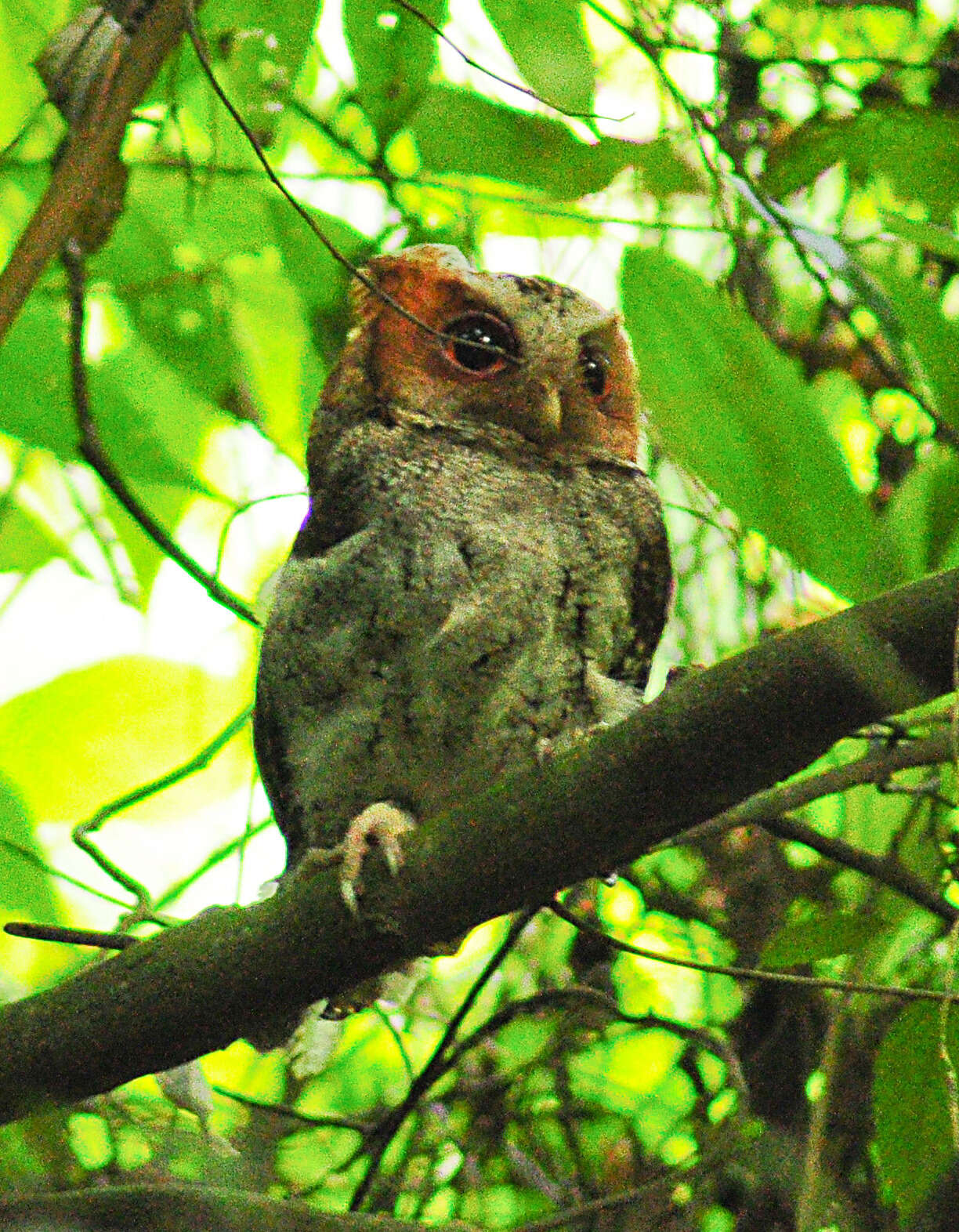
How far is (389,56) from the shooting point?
3.50 ft

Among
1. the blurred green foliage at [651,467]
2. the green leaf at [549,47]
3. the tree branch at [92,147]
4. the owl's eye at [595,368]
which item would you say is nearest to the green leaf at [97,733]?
the blurred green foliage at [651,467]

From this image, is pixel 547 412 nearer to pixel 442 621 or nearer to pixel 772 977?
pixel 442 621

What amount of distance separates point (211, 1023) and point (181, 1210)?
97 mm

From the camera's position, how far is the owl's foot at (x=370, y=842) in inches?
28.9

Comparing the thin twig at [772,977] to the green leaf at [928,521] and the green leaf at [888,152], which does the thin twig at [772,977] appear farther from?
the green leaf at [888,152]

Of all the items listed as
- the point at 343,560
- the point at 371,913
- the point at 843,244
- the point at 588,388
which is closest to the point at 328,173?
the point at 588,388

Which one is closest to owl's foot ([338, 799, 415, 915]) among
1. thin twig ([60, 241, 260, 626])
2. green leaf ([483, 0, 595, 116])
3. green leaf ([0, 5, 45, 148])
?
thin twig ([60, 241, 260, 626])

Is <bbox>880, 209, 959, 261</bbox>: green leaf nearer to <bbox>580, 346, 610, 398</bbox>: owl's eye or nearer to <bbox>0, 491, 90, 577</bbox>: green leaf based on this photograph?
<bbox>580, 346, 610, 398</bbox>: owl's eye

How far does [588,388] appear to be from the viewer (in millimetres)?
1222

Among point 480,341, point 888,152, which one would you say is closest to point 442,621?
point 480,341

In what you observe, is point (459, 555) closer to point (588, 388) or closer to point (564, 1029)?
point (588, 388)

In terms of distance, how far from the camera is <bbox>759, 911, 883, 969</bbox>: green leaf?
93cm

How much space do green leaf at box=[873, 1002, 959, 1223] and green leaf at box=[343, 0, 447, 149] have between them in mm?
761

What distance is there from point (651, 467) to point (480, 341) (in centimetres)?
34
